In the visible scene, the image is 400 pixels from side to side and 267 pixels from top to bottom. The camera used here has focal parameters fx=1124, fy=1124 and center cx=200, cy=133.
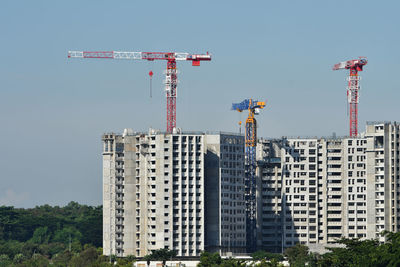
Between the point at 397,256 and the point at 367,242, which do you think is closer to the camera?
the point at 397,256

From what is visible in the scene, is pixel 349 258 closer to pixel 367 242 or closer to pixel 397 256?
pixel 367 242

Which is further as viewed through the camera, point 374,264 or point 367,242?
point 367,242

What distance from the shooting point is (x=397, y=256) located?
15738cm

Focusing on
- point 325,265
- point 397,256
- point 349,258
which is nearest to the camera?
point 397,256

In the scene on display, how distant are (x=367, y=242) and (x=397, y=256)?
32905 millimetres

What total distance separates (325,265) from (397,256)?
3814cm

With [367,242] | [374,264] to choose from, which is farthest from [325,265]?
[374,264]

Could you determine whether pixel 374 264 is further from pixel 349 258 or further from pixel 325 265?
pixel 325 265

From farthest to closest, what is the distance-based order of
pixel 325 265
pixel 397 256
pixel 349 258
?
pixel 325 265 → pixel 349 258 → pixel 397 256

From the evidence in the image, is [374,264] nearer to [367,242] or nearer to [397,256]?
[397,256]

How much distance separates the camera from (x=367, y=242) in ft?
624

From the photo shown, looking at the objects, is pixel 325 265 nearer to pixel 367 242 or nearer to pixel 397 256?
pixel 367 242

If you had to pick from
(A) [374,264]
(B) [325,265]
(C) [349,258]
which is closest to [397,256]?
(A) [374,264]

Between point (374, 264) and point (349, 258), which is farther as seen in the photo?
point (349, 258)
